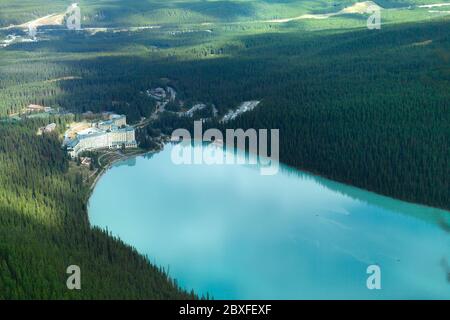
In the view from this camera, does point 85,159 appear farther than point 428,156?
Yes

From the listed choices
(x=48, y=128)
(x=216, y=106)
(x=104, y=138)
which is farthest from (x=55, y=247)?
(x=216, y=106)

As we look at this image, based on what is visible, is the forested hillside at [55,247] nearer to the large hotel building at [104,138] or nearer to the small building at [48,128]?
the large hotel building at [104,138]

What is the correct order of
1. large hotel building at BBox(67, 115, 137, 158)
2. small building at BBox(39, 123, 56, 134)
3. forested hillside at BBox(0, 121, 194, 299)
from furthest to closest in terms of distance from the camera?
small building at BBox(39, 123, 56, 134), large hotel building at BBox(67, 115, 137, 158), forested hillside at BBox(0, 121, 194, 299)

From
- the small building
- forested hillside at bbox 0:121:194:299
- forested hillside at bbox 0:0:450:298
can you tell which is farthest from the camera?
the small building

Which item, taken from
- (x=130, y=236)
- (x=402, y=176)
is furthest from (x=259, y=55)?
(x=130, y=236)

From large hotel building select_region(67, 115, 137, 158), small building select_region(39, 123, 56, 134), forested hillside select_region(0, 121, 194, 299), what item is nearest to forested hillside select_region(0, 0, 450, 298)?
forested hillside select_region(0, 121, 194, 299)

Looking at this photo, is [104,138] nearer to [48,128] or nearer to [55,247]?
[48,128]

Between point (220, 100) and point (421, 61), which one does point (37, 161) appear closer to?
point (220, 100)

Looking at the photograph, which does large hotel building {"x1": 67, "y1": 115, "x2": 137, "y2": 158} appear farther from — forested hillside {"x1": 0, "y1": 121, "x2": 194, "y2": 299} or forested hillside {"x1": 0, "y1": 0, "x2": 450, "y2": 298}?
forested hillside {"x1": 0, "y1": 121, "x2": 194, "y2": 299}
